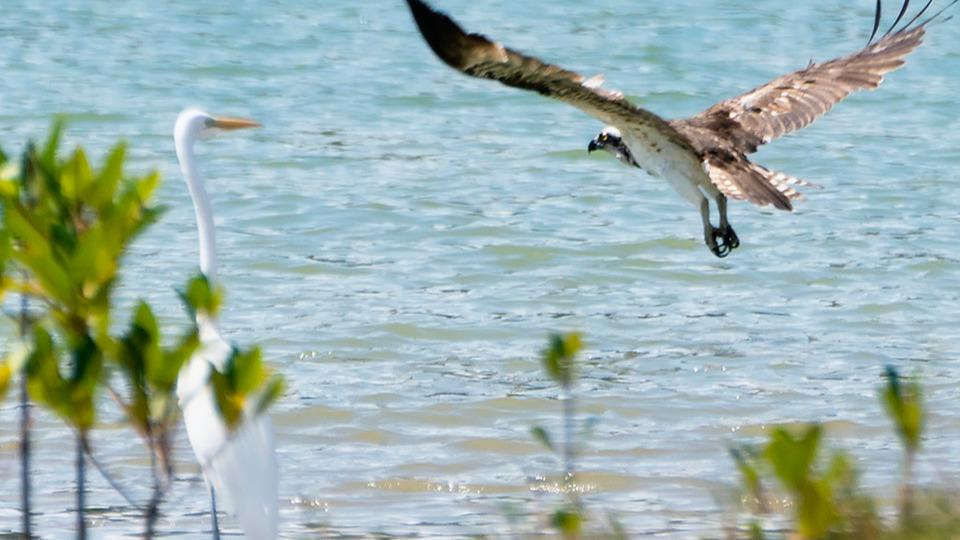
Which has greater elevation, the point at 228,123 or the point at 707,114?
the point at 707,114

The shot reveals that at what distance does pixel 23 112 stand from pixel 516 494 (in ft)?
24.8

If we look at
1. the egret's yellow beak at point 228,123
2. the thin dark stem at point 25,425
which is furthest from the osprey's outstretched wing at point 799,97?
the thin dark stem at point 25,425

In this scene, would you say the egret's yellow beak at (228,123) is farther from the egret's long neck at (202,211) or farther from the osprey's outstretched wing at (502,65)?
the osprey's outstretched wing at (502,65)

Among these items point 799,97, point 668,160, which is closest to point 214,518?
point 668,160

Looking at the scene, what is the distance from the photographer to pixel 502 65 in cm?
502

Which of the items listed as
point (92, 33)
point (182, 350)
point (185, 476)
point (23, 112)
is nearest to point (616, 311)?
point (185, 476)

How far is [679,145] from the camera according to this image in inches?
256

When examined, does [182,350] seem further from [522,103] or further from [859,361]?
[522,103]

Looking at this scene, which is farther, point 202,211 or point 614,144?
point 614,144

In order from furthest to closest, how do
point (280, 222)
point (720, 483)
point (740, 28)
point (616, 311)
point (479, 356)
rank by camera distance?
point (740, 28) → point (280, 222) → point (616, 311) → point (479, 356) → point (720, 483)

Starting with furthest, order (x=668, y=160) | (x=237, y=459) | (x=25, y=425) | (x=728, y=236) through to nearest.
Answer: (x=728, y=236) < (x=668, y=160) < (x=237, y=459) < (x=25, y=425)

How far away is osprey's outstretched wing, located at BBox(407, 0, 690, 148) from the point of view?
4.73 metres

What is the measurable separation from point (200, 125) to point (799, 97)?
309cm

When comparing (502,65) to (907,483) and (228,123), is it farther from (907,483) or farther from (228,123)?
(907,483)
